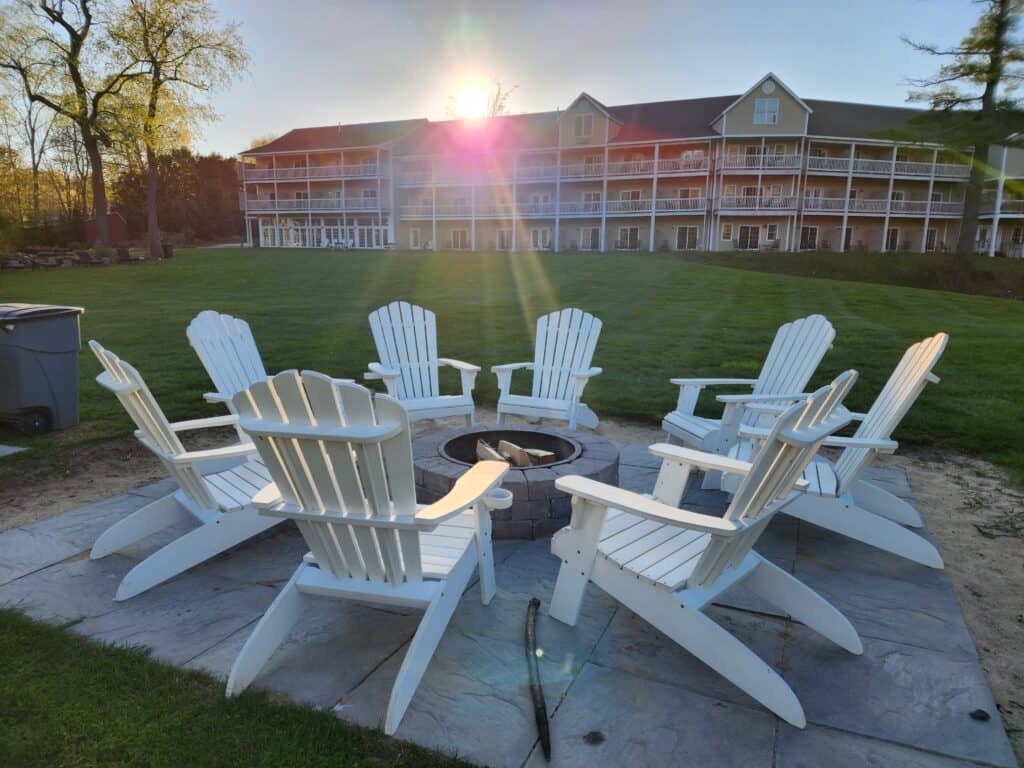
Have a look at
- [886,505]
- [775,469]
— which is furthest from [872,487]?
[775,469]

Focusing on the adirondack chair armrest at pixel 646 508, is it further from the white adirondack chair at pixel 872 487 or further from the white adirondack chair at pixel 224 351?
the white adirondack chair at pixel 224 351

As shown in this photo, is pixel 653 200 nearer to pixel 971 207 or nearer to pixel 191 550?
pixel 971 207

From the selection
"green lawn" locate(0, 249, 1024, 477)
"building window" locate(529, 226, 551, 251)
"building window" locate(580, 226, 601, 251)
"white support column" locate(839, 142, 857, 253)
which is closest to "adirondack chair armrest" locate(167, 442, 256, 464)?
"green lawn" locate(0, 249, 1024, 477)

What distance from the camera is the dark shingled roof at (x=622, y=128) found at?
3056cm

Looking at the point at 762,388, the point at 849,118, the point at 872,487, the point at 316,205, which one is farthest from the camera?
the point at 316,205

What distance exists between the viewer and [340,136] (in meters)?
38.9

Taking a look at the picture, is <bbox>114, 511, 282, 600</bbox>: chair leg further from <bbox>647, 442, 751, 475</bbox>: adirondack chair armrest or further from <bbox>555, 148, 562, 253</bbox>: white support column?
<bbox>555, 148, 562, 253</bbox>: white support column

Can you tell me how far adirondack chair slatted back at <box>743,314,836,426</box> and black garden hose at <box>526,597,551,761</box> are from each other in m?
2.51

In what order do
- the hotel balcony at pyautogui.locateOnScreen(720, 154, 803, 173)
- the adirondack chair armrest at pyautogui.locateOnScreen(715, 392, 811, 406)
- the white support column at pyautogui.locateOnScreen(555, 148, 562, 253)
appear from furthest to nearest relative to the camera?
1. the white support column at pyautogui.locateOnScreen(555, 148, 562, 253)
2. the hotel balcony at pyautogui.locateOnScreen(720, 154, 803, 173)
3. the adirondack chair armrest at pyautogui.locateOnScreen(715, 392, 811, 406)

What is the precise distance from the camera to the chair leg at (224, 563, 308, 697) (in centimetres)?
224

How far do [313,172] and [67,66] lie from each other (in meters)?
14.4

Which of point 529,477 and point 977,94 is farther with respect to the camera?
point 977,94

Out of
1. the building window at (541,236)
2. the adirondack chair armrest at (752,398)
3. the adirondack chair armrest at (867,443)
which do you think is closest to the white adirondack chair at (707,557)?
the adirondack chair armrest at (867,443)

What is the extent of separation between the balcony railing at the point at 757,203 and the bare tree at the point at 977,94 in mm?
8238
